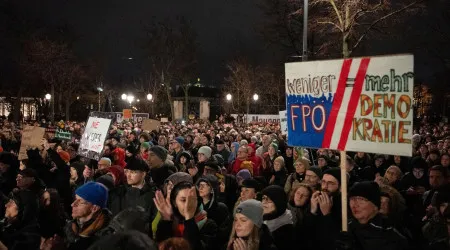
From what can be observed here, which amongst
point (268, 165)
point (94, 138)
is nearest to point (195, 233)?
point (94, 138)

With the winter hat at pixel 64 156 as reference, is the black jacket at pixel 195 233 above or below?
below

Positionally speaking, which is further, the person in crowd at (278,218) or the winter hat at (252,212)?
the person in crowd at (278,218)

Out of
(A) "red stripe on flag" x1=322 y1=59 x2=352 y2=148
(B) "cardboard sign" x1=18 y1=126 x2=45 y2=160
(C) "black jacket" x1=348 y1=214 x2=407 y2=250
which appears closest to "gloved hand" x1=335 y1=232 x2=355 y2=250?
(C) "black jacket" x1=348 y1=214 x2=407 y2=250

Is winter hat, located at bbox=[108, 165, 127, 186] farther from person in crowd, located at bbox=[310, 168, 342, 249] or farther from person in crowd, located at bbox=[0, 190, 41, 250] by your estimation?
person in crowd, located at bbox=[310, 168, 342, 249]

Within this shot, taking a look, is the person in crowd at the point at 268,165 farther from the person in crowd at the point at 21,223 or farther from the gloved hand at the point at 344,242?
the gloved hand at the point at 344,242

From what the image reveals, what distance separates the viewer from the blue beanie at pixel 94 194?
13.4 ft

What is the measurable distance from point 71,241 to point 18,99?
41889 mm

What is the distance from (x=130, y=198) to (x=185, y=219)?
1.56 meters

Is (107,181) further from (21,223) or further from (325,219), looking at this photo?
(325,219)

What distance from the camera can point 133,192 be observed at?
5309 mm

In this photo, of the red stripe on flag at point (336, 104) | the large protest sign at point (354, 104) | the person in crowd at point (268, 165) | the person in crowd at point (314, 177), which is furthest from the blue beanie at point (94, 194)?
the person in crowd at point (268, 165)

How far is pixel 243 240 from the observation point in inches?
143

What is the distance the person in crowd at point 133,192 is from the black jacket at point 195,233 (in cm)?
113

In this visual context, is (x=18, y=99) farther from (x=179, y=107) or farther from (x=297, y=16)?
(x=297, y=16)
